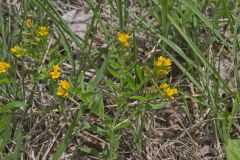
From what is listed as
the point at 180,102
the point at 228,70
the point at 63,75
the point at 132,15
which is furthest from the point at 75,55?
the point at 228,70

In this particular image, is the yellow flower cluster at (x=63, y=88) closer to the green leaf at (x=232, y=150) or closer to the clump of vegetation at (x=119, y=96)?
the clump of vegetation at (x=119, y=96)

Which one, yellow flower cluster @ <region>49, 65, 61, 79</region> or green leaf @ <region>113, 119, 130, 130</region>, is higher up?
yellow flower cluster @ <region>49, 65, 61, 79</region>

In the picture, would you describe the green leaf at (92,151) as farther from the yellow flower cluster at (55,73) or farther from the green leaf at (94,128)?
the yellow flower cluster at (55,73)

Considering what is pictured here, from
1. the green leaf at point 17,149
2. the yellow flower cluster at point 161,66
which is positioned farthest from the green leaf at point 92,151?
the yellow flower cluster at point 161,66

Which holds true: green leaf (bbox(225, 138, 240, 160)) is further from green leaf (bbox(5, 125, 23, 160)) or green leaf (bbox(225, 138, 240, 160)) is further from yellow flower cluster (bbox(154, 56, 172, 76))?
green leaf (bbox(5, 125, 23, 160))

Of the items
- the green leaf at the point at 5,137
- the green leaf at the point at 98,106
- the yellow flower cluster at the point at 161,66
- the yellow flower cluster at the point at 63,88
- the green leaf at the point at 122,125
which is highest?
the yellow flower cluster at the point at 161,66

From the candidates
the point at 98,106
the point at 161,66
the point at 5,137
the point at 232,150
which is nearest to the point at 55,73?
the point at 98,106

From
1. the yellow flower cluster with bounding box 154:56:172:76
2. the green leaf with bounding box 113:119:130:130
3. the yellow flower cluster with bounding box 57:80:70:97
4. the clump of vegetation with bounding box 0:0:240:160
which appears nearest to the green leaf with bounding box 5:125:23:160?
the clump of vegetation with bounding box 0:0:240:160

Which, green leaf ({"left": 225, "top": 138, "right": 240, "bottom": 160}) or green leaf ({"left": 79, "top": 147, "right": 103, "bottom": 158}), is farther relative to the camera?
green leaf ({"left": 79, "top": 147, "right": 103, "bottom": 158})

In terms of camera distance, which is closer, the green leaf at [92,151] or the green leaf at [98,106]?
the green leaf at [98,106]

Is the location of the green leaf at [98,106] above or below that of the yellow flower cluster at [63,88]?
below

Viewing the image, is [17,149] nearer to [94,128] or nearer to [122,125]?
[94,128]

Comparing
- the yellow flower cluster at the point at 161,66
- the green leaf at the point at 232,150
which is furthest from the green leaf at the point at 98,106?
the green leaf at the point at 232,150
